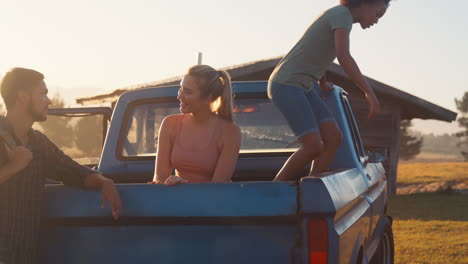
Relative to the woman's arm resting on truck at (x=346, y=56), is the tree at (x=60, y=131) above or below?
below

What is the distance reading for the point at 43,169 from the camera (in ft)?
10.4

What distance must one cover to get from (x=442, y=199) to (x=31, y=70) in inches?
848

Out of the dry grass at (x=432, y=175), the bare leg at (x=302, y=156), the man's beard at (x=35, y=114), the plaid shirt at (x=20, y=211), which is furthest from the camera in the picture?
the dry grass at (x=432, y=175)

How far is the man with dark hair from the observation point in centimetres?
282

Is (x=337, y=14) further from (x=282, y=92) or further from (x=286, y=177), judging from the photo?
(x=286, y=177)

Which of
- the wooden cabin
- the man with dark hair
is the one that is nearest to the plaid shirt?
the man with dark hair

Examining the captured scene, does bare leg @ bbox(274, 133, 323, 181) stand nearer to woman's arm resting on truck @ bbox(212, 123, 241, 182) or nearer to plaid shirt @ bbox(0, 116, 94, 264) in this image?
woman's arm resting on truck @ bbox(212, 123, 241, 182)

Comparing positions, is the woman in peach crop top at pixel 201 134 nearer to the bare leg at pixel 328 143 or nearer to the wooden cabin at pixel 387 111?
the bare leg at pixel 328 143

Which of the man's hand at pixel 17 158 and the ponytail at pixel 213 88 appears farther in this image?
the ponytail at pixel 213 88

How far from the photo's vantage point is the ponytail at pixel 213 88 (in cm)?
421

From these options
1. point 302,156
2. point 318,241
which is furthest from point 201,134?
point 318,241

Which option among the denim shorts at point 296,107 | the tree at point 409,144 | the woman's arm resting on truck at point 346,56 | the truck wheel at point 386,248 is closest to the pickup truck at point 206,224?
the denim shorts at point 296,107

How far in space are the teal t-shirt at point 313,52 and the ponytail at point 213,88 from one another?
60 cm

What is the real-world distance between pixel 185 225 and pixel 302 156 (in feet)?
6.24
